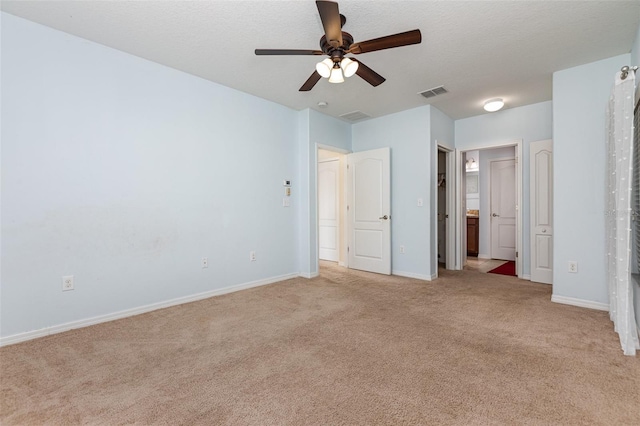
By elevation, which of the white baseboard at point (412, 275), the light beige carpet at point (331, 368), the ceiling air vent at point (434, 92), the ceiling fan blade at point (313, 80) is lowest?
the light beige carpet at point (331, 368)

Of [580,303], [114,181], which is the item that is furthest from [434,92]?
[114,181]

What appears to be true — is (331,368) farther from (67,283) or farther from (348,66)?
(67,283)

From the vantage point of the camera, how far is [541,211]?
4.32 meters

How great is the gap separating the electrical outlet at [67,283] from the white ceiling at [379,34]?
2.16 m

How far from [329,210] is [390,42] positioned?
4.15 m

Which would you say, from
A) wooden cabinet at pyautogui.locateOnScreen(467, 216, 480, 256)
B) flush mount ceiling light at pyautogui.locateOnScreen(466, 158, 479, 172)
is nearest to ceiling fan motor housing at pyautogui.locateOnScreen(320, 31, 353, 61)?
wooden cabinet at pyautogui.locateOnScreen(467, 216, 480, 256)

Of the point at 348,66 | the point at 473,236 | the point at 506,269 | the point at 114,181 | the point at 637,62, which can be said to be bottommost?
the point at 506,269

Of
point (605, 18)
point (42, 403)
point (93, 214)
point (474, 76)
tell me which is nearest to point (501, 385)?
point (42, 403)

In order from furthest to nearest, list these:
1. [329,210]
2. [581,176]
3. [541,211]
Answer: [329,210] → [541,211] → [581,176]

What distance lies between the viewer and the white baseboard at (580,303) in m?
3.07

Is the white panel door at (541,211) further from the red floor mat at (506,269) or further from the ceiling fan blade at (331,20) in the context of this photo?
the ceiling fan blade at (331,20)

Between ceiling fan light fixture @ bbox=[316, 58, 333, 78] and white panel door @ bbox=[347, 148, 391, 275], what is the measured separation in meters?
2.57

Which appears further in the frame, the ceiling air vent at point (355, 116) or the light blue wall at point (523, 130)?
the ceiling air vent at point (355, 116)

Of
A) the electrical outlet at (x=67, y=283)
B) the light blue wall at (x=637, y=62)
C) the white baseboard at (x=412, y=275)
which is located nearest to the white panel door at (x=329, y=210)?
the white baseboard at (x=412, y=275)
